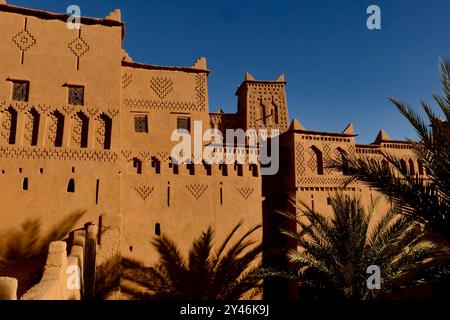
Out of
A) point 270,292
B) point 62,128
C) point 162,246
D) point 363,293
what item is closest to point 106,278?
point 162,246

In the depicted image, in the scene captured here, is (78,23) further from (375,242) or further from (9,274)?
(375,242)

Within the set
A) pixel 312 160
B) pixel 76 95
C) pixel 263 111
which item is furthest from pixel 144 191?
pixel 263 111

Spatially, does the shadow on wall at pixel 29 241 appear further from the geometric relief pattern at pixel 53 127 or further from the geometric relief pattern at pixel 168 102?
the geometric relief pattern at pixel 168 102

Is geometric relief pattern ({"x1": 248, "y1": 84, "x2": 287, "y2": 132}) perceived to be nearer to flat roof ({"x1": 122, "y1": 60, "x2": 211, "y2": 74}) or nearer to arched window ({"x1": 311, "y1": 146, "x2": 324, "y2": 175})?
arched window ({"x1": 311, "y1": 146, "x2": 324, "y2": 175})

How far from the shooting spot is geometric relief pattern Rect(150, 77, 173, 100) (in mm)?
13125

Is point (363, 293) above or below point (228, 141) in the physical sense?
below

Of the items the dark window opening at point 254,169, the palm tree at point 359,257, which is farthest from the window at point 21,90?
the palm tree at point 359,257

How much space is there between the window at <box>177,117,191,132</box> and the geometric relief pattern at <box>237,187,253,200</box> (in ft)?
8.98

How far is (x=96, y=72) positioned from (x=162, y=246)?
5.69m

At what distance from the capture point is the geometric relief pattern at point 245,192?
12.6 meters

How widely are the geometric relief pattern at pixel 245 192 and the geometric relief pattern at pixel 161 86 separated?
4.20 m

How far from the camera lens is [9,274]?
8023mm

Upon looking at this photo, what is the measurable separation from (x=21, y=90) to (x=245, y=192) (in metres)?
7.48
